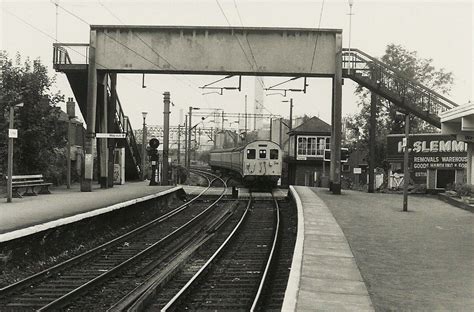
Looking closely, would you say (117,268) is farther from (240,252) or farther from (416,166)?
(416,166)

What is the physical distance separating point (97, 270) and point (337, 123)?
16.3 metres

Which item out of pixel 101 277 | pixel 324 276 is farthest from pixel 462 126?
pixel 101 277

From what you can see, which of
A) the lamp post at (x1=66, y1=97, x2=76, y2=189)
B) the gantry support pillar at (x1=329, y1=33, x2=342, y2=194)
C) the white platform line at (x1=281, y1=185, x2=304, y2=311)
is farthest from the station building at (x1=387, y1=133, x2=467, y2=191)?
the white platform line at (x1=281, y1=185, x2=304, y2=311)

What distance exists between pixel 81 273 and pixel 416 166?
25.0 metres

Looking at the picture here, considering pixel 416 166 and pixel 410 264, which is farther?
pixel 416 166

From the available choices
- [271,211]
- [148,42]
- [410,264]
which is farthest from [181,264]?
[148,42]

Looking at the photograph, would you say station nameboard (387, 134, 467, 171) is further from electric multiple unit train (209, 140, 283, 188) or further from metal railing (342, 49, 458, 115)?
electric multiple unit train (209, 140, 283, 188)

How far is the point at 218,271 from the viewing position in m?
10.8

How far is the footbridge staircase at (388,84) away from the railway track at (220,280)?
10.7 metres

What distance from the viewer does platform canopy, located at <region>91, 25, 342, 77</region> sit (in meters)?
24.0

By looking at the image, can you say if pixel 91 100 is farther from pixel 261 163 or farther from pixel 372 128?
pixel 372 128

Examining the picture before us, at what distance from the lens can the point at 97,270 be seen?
10.6 meters

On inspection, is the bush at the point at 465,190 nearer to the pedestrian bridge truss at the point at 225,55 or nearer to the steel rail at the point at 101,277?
the pedestrian bridge truss at the point at 225,55

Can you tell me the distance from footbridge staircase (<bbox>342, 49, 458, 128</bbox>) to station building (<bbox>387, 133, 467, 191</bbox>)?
105 inches
